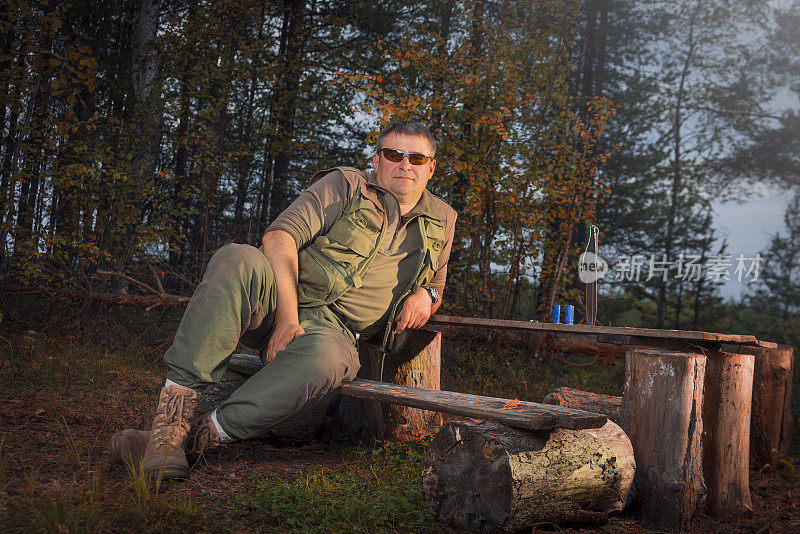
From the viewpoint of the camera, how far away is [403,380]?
4605 mm

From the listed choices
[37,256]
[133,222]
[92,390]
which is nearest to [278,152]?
[133,222]

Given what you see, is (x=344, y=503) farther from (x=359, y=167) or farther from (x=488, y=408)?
(x=359, y=167)

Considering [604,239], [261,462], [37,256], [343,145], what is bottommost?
[261,462]

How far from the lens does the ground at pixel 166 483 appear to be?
8.29ft

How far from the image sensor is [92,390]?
5.44 metres

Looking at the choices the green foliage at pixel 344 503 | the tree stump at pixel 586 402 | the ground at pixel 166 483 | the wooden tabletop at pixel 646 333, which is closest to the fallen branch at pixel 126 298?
the ground at pixel 166 483

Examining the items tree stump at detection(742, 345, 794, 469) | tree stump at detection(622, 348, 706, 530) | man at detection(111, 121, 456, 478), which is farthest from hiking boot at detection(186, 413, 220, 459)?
tree stump at detection(742, 345, 794, 469)

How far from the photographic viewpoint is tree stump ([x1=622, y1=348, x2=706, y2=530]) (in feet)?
11.0

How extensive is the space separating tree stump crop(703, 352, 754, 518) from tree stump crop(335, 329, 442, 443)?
5.85 ft

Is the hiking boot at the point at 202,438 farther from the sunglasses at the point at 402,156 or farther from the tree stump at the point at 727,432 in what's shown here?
the tree stump at the point at 727,432

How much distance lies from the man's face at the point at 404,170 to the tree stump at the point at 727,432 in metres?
2.10

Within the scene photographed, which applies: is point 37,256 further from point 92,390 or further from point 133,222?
point 92,390

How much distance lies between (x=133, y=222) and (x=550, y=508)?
674cm

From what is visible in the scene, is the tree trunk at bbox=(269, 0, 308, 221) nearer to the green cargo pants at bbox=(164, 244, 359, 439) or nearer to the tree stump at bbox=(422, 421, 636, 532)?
the green cargo pants at bbox=(164, 244, 359, 439)
